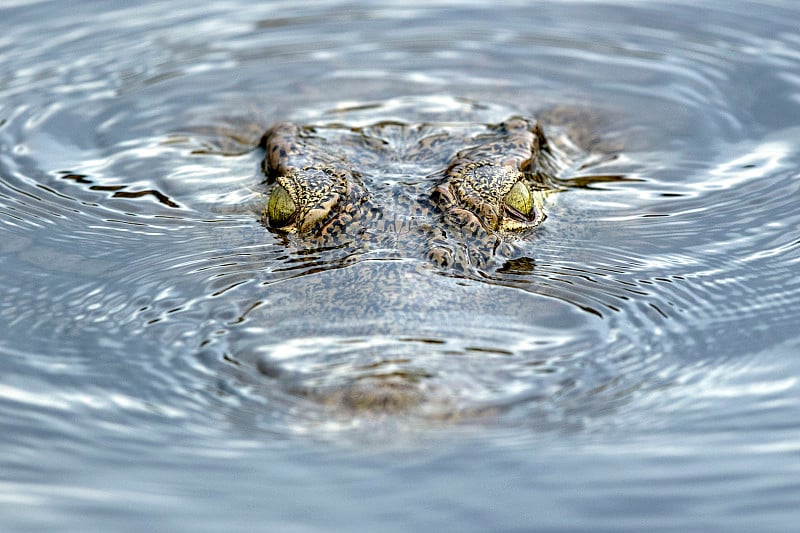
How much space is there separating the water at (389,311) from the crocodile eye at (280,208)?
0.17 m

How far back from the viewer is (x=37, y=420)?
4207 mm

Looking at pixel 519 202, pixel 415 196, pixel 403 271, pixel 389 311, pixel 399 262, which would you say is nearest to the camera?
pixel 389 311

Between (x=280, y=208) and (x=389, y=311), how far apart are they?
4.77ft

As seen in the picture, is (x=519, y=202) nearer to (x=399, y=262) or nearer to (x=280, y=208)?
(x=399, y=262)

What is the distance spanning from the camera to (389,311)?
452 cm

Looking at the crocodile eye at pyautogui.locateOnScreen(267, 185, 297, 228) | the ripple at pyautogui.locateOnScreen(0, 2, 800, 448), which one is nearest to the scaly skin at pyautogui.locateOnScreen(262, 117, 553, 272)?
the crocodile eye at pyautogui.locateOnScreen(267, 185, 297, 228)

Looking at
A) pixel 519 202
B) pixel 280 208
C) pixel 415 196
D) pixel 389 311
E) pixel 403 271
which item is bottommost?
pixel 389 311

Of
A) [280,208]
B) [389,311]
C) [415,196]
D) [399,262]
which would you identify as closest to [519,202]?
[415,196]

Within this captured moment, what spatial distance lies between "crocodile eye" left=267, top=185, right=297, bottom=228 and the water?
0.17 meters

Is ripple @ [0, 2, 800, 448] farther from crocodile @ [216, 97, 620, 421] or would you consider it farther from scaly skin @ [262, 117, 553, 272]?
scaly skin @ [262, 117, 553, 272]

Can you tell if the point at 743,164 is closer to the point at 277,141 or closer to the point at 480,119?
the point at 480,119

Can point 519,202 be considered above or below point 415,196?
above

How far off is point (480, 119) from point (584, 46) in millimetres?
2025

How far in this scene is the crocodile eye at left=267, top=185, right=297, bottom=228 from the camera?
5.70 m
